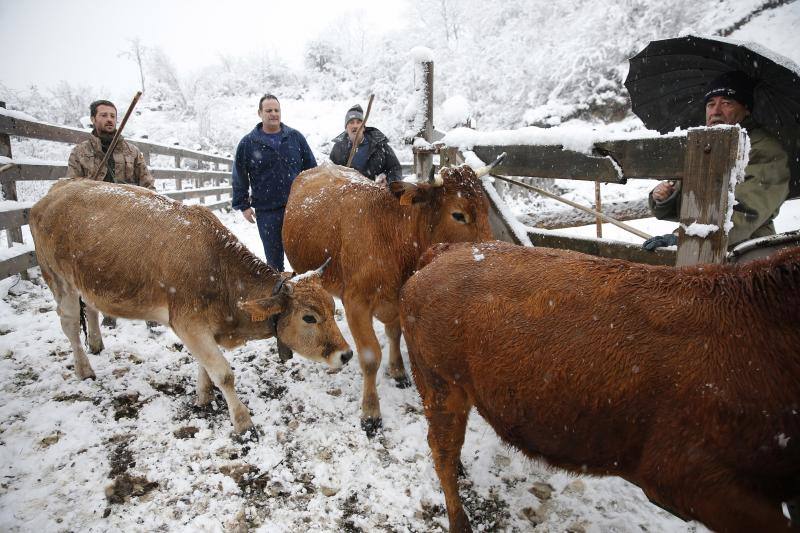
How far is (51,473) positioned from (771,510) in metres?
3.73

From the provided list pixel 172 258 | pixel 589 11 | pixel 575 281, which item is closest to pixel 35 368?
pixel 172 258

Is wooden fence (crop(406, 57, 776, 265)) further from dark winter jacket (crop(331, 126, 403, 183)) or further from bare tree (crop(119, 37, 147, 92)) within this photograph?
bare tree (crop(119, 37, 147, 92))

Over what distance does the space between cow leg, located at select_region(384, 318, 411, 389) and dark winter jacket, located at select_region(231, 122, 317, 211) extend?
255 centimetres

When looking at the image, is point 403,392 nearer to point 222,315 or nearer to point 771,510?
point 222,315

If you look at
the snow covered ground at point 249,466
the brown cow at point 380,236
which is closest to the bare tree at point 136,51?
the snow covered ground at point 249,466

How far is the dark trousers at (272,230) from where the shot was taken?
5340 mm

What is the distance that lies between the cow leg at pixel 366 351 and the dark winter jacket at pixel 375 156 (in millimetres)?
3188

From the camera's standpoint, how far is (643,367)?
1423 millimetres

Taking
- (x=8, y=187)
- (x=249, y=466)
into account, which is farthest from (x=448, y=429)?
(x=8, y=187)

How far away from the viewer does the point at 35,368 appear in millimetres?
3697

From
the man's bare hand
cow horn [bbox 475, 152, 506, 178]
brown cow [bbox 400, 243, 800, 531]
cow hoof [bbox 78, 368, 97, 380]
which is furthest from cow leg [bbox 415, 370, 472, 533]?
cow hoof [bbox 78, 368, 97, 380]

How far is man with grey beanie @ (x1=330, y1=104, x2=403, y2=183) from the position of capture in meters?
6.20

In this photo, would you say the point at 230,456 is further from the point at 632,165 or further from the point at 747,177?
the point at 747,177

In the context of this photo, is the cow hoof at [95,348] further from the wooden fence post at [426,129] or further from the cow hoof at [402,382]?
the wooden fence post at [426,129]
